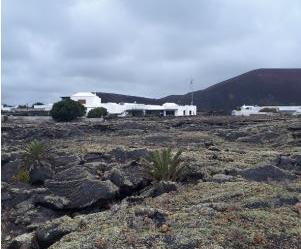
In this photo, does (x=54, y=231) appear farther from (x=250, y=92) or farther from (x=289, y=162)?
(x=250, y=92)

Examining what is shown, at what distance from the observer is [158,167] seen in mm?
18953

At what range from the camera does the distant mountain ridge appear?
149 m

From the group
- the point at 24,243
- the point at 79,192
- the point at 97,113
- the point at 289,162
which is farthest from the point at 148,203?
the point at 97,113

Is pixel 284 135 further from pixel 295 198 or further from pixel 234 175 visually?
pixel 295 198

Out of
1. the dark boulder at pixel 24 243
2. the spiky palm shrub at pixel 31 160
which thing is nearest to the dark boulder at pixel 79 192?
the spiky palm shrub at pixel 31 160

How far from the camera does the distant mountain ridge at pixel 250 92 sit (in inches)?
5881

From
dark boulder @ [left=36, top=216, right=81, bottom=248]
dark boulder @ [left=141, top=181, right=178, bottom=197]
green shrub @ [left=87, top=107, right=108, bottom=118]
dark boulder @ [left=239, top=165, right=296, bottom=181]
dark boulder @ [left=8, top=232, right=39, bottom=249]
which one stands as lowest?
dark boulder @ [left=8, top=232, right=39, bottom=249]

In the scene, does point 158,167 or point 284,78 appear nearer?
point 158,167

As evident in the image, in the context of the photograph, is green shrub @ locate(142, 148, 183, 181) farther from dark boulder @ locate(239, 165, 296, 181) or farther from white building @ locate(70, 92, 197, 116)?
white building @ locate(70, 92, 197, 116)

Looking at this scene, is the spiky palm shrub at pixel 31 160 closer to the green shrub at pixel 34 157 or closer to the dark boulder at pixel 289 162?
the green shrub at pixel 34 157

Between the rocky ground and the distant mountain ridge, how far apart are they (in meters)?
123

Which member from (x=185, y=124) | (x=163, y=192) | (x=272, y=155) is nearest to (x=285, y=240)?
(x=163, y=192)

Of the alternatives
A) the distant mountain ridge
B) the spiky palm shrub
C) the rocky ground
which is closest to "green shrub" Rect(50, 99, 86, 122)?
the rocky ground

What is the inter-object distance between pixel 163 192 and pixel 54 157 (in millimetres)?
9673
